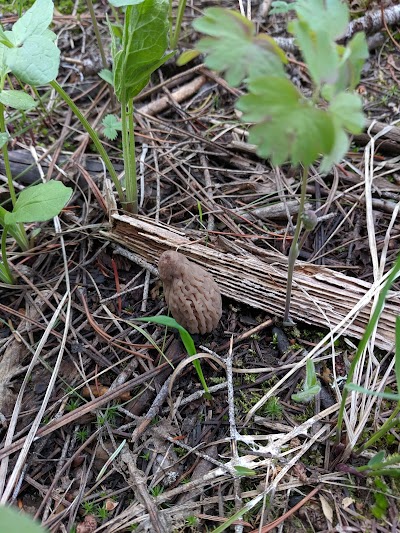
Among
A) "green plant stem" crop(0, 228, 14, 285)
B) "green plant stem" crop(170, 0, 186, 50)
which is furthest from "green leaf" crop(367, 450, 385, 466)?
"green plant stem" crop(170, 0, 186, 50)

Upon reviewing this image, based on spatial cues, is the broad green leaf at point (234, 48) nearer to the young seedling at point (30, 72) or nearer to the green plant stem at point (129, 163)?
the young seedling at point (30, 72)

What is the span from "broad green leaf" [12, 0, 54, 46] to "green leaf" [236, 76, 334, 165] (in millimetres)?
849

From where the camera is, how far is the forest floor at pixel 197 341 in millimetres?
1304

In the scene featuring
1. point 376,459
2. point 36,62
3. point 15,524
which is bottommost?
point 376,459

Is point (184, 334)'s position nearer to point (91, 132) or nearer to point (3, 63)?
point (91, 132)

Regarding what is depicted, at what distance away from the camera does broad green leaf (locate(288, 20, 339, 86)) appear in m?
0.94

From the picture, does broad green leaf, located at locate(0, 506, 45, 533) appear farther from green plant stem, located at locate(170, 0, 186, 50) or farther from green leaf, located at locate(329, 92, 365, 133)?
green plant stem, located at locate(170, 0, 186, 50)

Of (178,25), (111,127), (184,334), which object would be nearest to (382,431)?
(184,334)

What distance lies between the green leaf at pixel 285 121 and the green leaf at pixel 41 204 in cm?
87

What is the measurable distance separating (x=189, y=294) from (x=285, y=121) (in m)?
0.75

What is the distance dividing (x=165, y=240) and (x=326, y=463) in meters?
0.93

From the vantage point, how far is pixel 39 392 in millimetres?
1544

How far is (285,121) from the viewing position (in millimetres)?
908

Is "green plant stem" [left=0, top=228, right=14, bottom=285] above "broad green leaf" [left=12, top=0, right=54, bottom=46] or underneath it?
underneath
